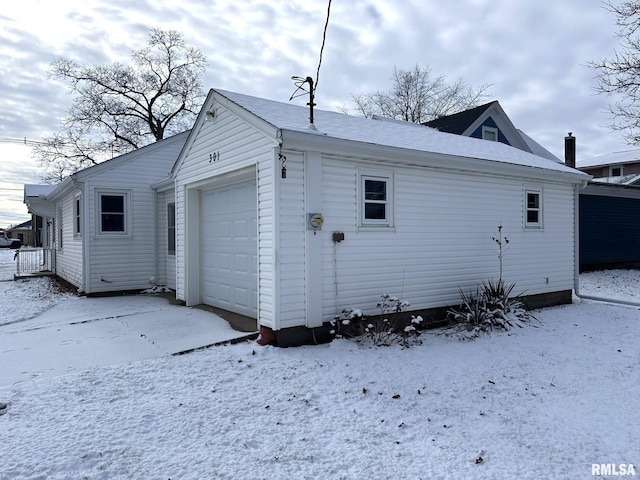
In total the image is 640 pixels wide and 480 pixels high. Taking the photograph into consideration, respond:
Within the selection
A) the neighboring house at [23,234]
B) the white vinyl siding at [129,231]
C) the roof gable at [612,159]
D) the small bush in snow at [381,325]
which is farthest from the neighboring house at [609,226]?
the neighboring house at [23,234]

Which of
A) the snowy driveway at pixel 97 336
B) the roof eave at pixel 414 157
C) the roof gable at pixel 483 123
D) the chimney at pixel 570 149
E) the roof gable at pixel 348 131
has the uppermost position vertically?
the roof gable at pixel 483 123

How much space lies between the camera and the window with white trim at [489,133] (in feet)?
61.2

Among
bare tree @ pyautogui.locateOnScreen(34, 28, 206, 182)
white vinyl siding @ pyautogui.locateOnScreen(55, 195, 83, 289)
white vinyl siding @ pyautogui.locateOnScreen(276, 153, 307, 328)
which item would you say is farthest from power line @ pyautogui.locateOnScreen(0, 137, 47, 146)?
white vinyl siding @ pyautogui.locateOnScreen(276, 153, 307, 328)

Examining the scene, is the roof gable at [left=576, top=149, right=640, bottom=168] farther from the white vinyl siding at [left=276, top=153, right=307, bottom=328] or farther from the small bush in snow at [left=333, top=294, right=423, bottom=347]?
the white vinyl siding at [left=276, top=153, right=307, bottom=328]

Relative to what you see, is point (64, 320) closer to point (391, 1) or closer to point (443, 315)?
point (443, 315)

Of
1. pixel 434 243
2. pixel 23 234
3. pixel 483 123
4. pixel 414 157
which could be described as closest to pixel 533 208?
pixel 434 243

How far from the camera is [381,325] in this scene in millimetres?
6207

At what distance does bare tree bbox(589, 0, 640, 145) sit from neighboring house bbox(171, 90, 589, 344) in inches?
271

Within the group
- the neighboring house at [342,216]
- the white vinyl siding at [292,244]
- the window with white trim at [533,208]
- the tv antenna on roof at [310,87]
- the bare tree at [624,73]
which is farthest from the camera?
the bare tree at [624,73]

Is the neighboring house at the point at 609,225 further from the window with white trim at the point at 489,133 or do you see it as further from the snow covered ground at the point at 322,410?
→ the snow covered ground at the point at 322,410

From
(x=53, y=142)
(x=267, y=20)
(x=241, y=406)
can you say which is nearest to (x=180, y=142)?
(x=267, y=20)

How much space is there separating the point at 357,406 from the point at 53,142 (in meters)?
27.0

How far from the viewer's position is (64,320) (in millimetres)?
7297

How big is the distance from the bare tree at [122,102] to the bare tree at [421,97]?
43.6 ft
